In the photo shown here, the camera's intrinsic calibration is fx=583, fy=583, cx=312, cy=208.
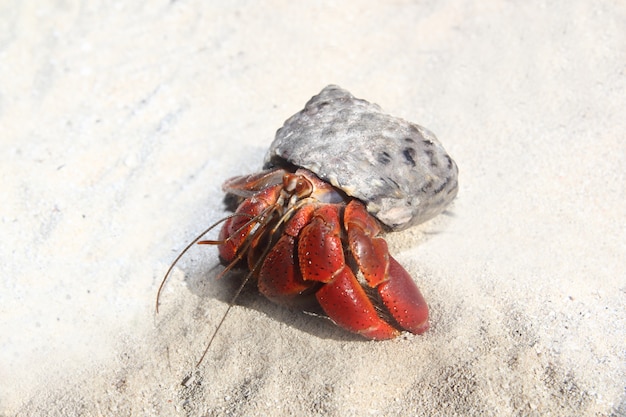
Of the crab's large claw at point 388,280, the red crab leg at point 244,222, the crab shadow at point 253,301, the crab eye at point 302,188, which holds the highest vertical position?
the crab eye at point 302,188

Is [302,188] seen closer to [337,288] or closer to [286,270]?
[286,270]

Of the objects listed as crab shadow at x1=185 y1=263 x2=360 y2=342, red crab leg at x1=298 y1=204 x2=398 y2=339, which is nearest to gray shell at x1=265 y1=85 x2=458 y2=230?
red crab leg at x1=298 y1=204 x2=398 y2=339

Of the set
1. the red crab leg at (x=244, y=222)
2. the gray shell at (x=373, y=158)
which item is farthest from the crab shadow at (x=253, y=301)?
the gray shell at (x=373, y=158)

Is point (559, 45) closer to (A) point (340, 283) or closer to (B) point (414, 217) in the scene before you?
(B) point (414, 217)

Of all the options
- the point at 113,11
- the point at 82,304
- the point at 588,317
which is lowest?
the point at 588,317

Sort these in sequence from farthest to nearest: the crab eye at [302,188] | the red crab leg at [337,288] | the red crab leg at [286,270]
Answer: the crab eye at [302,188]
the red crab leg at [286,270]
the red crab leg at [337,288]

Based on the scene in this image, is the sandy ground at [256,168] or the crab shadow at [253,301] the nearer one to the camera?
the sandy ground at [256,168]

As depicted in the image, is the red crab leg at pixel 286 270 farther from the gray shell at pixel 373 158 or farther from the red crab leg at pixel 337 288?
the gray shell at pixel 373 158

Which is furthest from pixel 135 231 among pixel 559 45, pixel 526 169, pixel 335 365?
pixel 559 45
